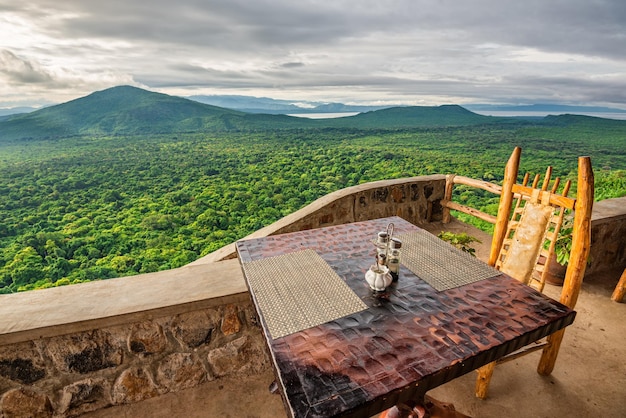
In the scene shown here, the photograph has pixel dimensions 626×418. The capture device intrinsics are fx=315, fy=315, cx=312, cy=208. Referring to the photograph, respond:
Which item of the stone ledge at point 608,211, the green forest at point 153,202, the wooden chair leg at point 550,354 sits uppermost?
the stone ledge at point 608,211

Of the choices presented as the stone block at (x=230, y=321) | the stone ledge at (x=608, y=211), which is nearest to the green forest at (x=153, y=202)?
the stone ledge at (x=608, y=211)

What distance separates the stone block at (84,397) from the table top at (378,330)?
104cm

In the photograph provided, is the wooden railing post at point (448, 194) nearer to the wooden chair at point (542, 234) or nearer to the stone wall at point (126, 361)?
the wooden chair at point (542, 234)

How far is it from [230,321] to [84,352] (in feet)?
2.43

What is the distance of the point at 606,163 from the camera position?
70.7 feet

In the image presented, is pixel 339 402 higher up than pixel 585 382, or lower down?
higher up

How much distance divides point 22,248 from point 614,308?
1713 centimetres

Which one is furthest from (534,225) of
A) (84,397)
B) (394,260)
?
(84,397)

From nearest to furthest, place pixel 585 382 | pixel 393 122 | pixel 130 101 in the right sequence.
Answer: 1. pixel 585 382
2. pixel 393 122
3. pixel 130 101

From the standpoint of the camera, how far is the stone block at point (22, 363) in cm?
152

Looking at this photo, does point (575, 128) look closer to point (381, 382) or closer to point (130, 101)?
point (381, 382)

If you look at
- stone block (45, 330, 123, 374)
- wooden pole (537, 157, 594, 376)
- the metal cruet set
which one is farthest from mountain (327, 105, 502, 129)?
stone block (45, 330, 123, 374)

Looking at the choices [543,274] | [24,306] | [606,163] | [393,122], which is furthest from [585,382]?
[393,122]

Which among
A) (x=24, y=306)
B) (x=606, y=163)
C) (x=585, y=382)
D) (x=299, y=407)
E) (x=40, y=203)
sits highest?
(x=299, y=407)
